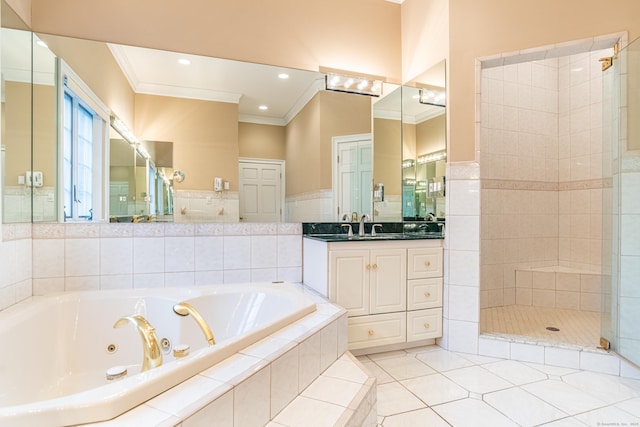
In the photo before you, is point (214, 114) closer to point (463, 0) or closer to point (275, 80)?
point (275, 80)

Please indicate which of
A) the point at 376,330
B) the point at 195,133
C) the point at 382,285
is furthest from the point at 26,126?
the point at 376,330

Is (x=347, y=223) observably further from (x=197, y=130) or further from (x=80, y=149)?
(x=80, y=149)

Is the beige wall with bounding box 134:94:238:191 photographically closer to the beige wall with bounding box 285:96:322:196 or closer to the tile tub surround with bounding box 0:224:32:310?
the beige wall with bounding box 285:96:322:196

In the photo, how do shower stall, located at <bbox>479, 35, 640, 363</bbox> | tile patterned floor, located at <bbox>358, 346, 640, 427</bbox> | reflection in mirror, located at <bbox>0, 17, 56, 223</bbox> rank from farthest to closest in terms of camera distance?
shower stall, located at <bbox>479, 35, 640, 363</bbox> → reflection in mirror, located at <bbox>0, 17, 56, 223</bbox> → tile patterned floor, located at <bbox>358, 346, 640, 427</bbox>

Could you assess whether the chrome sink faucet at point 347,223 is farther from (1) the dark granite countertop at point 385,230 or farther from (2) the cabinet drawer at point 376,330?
(2) the cabinet drawer at point 376,330

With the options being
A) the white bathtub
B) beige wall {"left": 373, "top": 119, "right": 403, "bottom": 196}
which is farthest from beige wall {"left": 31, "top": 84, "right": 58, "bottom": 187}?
beige wall {"left": 373, "top": 119, "right": 403, "bottom": 196}

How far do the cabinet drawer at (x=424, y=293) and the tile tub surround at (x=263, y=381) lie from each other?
2.51ft

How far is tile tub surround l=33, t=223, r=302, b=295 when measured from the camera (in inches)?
80.8

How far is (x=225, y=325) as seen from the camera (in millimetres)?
1973

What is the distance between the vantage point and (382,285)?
2277 mm

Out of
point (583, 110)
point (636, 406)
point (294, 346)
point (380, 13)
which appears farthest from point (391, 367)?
point (583, 110)

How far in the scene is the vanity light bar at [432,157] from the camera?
8.11 ft

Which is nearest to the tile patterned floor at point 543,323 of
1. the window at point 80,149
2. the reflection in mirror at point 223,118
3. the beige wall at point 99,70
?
the reflection in mirror at point 223,118

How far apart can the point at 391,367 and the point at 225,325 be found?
43.5 inches
